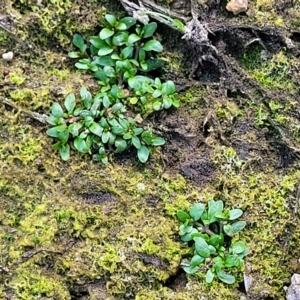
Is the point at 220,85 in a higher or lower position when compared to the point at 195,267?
higher

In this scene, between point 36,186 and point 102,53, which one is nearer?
point 36,186

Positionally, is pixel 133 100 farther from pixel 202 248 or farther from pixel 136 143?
pixel 202 248

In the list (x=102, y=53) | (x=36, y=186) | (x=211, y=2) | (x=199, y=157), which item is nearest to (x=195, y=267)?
(x=199, y=157)

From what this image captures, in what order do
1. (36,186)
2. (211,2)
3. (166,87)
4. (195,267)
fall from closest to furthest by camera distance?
(195,267) → (36,186) → (166,87) → (211,2)

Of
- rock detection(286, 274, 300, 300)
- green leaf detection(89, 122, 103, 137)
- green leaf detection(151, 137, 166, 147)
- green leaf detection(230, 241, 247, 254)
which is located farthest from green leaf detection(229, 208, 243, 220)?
green leaf detection(89, 122, 103, 137)

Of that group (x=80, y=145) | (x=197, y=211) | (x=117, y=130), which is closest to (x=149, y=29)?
(x=117, y=130)

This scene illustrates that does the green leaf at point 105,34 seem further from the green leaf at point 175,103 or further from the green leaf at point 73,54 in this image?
the green leaf at point 175,103

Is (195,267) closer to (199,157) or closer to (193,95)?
(199,157)
